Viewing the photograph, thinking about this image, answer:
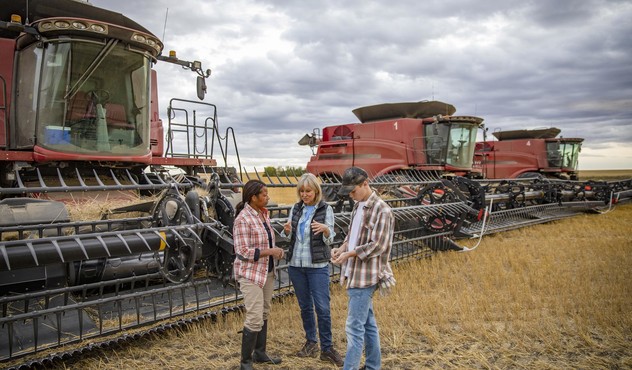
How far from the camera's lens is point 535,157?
50.8ft

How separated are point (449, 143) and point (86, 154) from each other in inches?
320

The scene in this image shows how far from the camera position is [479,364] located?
3.01 metres

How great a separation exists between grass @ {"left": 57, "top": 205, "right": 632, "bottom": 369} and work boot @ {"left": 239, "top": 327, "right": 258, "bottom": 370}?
244mm

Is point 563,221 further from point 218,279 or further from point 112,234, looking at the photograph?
point 112,234

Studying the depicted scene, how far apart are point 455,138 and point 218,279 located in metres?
8.28

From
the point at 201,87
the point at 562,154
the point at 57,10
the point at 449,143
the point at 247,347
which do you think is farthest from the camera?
the point at 562,154

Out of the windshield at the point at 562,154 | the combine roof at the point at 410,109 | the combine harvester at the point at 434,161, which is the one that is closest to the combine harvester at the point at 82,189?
the combine harvester at the point at 434,161

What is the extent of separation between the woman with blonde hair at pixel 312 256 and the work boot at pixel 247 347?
495 mm

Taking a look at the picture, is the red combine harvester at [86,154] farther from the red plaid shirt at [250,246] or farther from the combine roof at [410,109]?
the combine roof at [410,109]

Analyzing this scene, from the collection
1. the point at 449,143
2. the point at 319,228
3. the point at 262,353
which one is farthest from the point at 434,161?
the point at 262,353

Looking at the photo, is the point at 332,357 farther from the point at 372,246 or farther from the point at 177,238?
the point at 177,238

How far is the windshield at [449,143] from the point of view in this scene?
10.4 meters

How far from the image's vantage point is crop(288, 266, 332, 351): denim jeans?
3.12m

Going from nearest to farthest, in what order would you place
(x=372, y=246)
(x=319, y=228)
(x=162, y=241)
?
(x=372, y=246) → (x=319, y=228) → (x=162, y=241)
